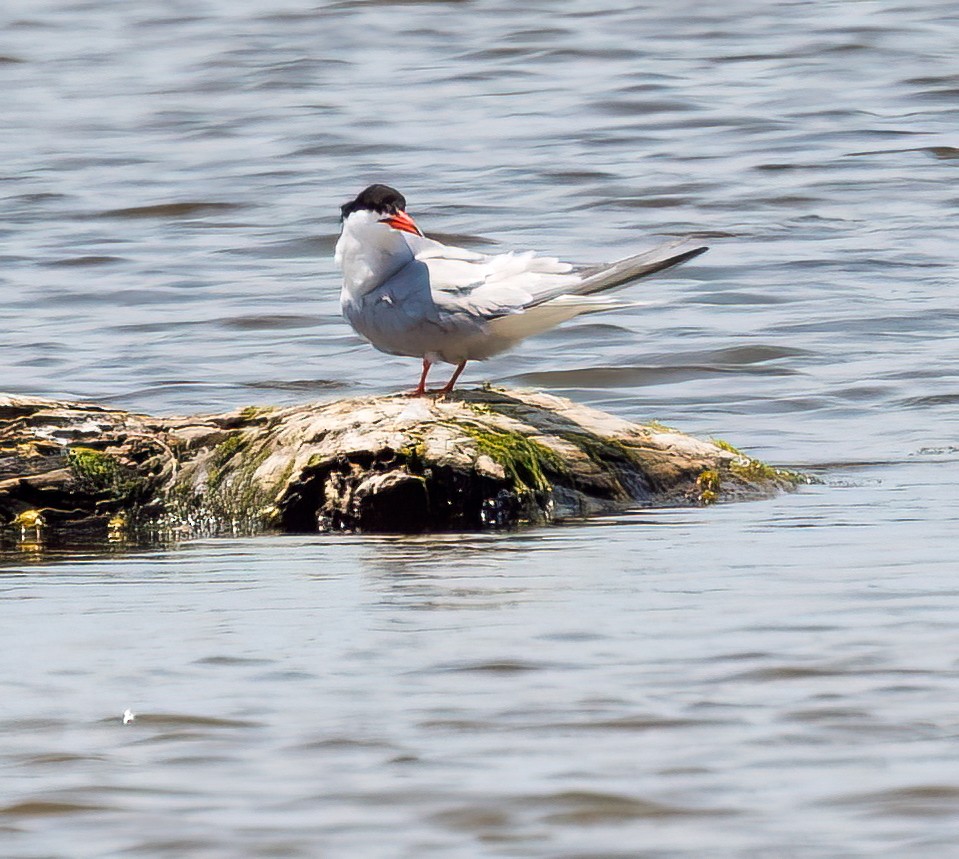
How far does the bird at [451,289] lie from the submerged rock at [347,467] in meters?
0.21

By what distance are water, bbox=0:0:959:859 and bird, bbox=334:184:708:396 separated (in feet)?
2.80

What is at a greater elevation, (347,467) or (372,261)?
(372,261)

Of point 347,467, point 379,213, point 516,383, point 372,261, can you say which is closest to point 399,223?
point 379,213

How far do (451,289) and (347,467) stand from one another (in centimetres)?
80

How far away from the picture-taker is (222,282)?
1305cm

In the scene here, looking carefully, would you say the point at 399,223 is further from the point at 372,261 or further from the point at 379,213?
the point at 372,261

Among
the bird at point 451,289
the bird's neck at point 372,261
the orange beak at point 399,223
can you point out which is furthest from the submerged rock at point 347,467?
the orange beak at point 399,223

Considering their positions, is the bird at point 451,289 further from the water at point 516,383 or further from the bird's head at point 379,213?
the water at point 516,383

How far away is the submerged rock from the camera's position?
20.9ft

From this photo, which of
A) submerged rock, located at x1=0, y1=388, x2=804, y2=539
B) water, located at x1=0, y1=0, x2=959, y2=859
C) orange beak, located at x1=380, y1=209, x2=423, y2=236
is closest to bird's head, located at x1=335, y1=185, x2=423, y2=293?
orange beak, located at x1=380, y1=209, x2=423, y2=236

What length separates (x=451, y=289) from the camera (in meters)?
6.82

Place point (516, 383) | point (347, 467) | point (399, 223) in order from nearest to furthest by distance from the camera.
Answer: point (347, 467), point (399, 223), point (516, 383)

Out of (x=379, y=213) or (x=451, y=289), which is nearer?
(x=451, y=289)

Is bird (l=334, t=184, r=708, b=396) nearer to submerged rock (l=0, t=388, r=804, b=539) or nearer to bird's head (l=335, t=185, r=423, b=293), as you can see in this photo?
bird's head (l=335, t=185, r=423, b=293)
